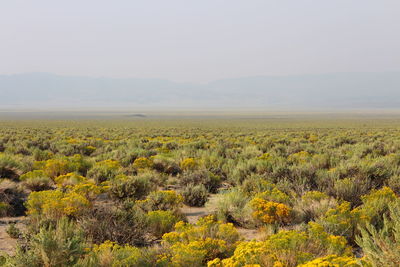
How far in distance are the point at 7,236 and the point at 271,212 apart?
15.2 ft

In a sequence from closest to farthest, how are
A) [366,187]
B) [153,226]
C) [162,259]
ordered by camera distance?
[162,259] < [153,226] < [366,187]

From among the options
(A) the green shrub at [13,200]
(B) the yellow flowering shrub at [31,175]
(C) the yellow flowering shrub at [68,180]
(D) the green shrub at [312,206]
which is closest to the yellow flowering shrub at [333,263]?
(D) the green shrub at [312,206]

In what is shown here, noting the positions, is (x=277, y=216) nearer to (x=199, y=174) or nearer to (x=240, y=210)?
(x=240, y=210)

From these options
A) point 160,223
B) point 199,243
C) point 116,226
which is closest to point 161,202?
point 160,223

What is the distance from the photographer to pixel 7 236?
5461 mm

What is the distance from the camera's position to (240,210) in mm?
6285

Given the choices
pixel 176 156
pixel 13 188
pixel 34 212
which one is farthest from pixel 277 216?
pixel 176 156

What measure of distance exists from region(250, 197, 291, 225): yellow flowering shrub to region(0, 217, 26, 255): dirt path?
13.1 feet

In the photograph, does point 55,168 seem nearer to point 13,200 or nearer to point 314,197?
point 13,200

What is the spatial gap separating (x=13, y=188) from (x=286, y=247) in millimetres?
6843

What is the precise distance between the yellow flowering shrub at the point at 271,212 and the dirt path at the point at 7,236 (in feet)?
13.1

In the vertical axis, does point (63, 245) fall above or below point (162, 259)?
above

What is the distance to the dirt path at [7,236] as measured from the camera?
195 inches

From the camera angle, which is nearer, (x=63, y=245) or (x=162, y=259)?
(x=63, y=245)
